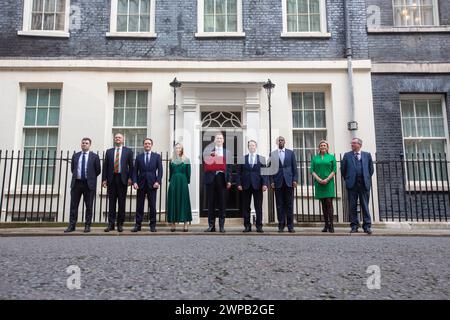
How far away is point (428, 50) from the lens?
1184 cm

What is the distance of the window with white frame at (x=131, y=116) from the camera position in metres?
11.7

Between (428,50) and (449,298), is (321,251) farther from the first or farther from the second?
(428,50)

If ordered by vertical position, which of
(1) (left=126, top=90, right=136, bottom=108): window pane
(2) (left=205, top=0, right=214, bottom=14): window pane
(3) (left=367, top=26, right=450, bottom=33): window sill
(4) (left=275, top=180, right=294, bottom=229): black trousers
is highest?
(2) (left=205, top=0, right=214, bottom=14): window pane

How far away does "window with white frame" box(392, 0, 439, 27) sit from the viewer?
12192mm

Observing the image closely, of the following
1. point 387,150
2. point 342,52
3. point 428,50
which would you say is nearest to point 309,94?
point 342,52

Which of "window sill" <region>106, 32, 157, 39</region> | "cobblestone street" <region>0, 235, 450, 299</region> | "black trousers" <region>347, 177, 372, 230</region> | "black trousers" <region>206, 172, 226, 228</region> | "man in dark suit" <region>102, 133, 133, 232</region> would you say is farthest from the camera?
"window sill" <region>106, 32, 157, 39</region>

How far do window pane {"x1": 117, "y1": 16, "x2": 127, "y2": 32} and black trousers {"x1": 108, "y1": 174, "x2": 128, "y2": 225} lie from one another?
5.59m

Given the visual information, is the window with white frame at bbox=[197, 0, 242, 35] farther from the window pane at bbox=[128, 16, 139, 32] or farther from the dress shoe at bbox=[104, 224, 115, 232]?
the dress shoe at bbox=[104, 224, 115, 232]

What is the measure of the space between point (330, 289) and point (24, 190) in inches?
407

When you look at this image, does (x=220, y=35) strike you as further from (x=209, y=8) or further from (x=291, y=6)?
(x=291, y=6)

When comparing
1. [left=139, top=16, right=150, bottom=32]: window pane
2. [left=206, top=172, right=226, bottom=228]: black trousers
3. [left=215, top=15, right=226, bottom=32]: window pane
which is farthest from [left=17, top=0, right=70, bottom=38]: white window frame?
[left=206, top=172, right=226, bottom=228]: black trousers

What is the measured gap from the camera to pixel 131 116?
38.6 ft

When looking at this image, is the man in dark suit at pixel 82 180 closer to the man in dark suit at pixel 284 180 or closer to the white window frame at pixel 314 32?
the man in dark suit at pixel 284 180

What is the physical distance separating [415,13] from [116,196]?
10.0 m
